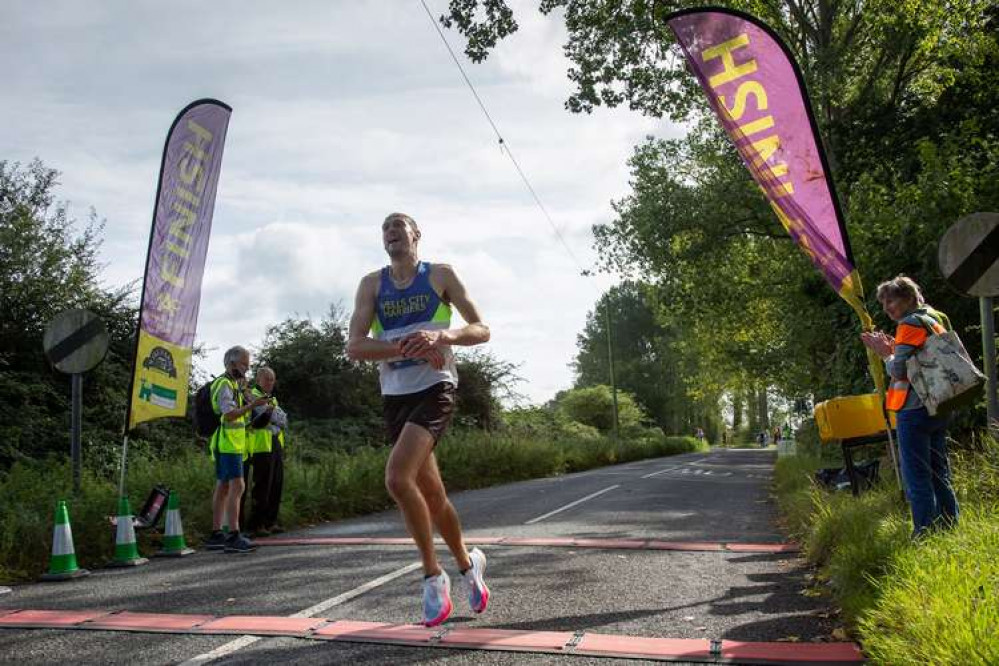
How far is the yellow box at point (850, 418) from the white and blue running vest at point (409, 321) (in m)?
3.63

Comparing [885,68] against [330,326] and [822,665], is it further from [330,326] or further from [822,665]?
[822,665]

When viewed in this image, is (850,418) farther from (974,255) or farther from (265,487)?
(265,487)

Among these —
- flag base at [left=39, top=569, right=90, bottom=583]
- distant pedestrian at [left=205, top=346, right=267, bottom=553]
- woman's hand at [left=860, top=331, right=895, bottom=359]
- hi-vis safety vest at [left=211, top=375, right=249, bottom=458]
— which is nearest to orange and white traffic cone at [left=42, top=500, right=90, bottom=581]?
flag base at [left=39, top=569, right=90, bottom=583]

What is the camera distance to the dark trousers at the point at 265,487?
32.8ft

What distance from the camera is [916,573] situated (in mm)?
4242

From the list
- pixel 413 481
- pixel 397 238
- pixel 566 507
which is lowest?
pixel 566 507

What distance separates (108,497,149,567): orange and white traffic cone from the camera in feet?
26.3

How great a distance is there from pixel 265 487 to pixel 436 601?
5.84 metres

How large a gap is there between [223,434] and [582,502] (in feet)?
21.6

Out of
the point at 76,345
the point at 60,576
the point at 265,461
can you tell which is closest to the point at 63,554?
the point at 60,576

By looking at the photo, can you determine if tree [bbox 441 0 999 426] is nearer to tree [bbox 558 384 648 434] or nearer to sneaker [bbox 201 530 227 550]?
sneaker [bbox 201 530 227 550]

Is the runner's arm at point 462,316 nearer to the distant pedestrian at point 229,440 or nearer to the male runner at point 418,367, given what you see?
the male runner at point 418,367

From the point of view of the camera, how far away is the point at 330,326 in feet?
75.6

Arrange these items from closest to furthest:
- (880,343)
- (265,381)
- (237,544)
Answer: (880,343) < (237,544) < (265,381)
